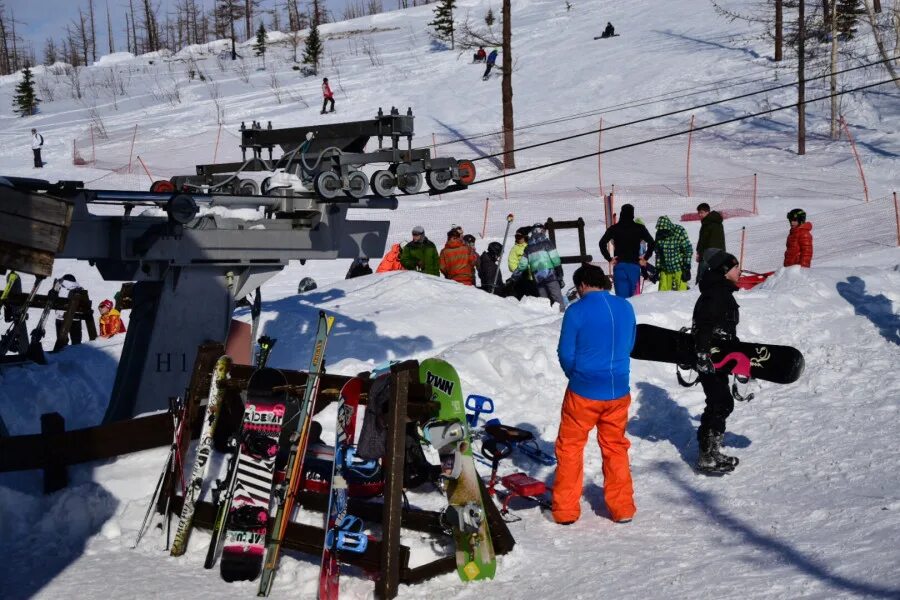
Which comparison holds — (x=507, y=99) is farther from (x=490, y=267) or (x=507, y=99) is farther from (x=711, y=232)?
(x=711, y=232)

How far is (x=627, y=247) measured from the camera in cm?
1355

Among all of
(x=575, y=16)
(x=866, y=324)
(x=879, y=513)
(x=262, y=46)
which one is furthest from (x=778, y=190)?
(x=262, y=46)

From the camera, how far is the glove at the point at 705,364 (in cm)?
778

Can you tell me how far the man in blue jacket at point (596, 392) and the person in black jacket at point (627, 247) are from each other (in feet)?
22.3

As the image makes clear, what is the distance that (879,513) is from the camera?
6.13 m

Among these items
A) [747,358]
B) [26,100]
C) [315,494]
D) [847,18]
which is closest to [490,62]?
[847,18]

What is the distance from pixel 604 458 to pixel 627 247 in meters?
7.13

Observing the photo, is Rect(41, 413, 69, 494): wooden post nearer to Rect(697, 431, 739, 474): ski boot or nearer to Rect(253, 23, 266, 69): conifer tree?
Rect(697, 431, 739, 474): ski boot

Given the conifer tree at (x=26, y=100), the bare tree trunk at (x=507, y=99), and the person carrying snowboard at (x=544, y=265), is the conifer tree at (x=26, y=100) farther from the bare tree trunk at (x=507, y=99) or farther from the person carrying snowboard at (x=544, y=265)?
the person carrying snowboard at (x=544, y=265)

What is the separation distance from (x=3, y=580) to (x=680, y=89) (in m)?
35.5

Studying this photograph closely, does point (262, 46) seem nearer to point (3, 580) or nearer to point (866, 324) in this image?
point (866, 324)

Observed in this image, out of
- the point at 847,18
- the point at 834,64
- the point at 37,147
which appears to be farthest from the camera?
the point at 847,18

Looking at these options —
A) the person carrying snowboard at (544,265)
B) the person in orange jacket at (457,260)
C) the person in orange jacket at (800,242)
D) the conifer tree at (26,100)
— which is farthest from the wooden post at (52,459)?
A: the conifer tree at (26,100)

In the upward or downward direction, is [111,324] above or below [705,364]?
below
